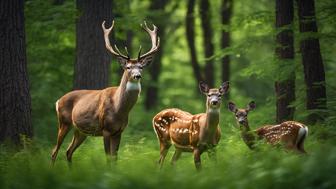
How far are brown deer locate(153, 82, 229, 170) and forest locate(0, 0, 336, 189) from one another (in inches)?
0.8

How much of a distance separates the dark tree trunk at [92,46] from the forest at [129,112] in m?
0.02

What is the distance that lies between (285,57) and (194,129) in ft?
11.8

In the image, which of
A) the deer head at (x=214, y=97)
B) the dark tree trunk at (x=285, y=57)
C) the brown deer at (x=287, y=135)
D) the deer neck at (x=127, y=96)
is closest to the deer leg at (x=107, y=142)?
the deer neck at (x=127, y=96)

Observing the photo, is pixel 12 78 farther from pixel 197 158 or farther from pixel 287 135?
pixel 287 135

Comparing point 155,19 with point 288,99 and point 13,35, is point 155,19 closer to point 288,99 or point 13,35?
point 288,99

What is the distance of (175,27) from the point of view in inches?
1235

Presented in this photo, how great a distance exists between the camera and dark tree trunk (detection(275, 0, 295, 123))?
554 inches

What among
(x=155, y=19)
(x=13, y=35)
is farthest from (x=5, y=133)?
(x=155, y=19)

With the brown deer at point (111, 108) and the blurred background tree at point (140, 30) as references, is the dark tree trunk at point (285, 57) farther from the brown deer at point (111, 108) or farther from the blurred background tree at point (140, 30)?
the brown deer at point (111, 108)

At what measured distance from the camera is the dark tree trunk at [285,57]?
14062mm

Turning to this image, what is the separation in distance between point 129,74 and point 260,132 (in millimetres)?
2387

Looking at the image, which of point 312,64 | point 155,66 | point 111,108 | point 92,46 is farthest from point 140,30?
point 155,66

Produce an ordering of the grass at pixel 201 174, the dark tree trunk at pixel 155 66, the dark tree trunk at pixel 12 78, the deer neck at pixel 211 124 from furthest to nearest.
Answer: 1. the dark tree trunk at pixel 155 66
2. the dark tree trunk at pixel 12 78
3. the deer neck at pixel 211 124
4. the grass at pixel 201 174

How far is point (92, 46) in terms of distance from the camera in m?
15.1
